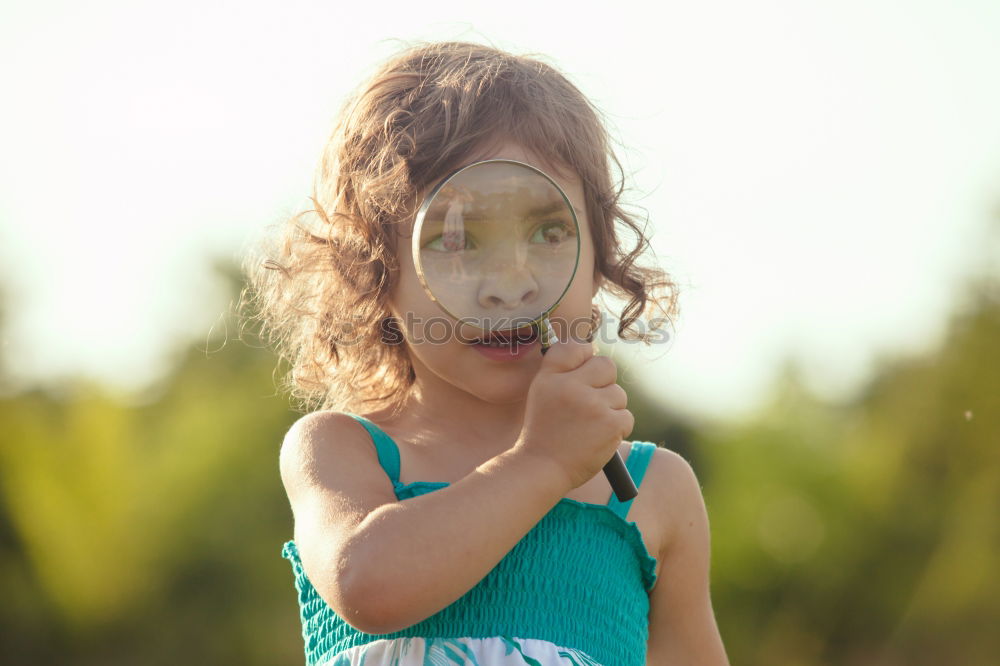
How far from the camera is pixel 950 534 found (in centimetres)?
1056

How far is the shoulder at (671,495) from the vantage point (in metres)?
3.11

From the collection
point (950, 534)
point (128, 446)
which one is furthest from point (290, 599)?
point (950, 534)

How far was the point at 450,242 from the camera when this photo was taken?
106 inches

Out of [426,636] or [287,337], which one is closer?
[426,636]

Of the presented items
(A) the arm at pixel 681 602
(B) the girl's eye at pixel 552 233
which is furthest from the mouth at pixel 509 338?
(A) the arm at pixel 681 602

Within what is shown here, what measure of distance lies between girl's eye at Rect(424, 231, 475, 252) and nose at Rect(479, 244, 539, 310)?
0.09 meters

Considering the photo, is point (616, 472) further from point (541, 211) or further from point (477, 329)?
point (541, 211)

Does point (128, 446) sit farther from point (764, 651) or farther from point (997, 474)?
point (997, 474)

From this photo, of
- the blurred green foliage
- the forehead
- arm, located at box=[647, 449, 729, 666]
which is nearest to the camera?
the forehead

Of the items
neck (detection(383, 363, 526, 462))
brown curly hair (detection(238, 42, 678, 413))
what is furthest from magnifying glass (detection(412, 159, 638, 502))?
neck (detection(383, 363, 526, 462))

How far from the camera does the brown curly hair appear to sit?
2988mm

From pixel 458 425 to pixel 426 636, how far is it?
647 mm

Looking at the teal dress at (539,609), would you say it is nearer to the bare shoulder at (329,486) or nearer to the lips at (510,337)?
the bare shoulder at (329,486)

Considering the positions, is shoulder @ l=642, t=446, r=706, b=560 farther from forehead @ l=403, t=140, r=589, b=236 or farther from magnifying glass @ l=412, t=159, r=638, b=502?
forehead @ l=403, t=140, r=589, b=236
